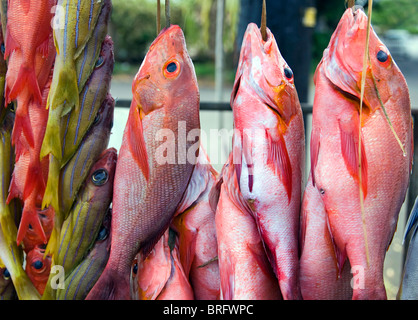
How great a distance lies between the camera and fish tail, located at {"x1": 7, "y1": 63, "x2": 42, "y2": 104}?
4.06 feet

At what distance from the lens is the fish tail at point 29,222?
131 cm

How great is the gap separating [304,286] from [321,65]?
551 mm

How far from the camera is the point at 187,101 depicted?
1135mm

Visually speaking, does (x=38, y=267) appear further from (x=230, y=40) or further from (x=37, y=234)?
(x=230, y=40)

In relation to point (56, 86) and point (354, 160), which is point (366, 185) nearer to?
point (354, 160)

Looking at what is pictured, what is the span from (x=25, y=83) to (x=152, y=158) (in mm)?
446

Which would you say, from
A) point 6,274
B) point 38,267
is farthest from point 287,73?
point 6,274

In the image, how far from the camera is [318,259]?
42.4 inches

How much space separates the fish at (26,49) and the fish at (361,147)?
79cm

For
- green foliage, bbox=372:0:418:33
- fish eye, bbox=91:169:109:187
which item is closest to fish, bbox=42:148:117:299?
fish eye, bbox=91:169:109:187

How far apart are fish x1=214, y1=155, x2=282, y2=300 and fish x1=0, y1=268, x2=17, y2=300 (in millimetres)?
808

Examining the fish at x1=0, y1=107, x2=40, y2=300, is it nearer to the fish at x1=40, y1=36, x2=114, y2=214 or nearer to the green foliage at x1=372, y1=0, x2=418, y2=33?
the fish at x1=40, y1=36, x2=114, y2=214

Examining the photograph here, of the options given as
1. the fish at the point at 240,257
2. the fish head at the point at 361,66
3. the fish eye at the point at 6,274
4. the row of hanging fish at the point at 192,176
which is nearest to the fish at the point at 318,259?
the row of hanging fish at the point at 192,176
